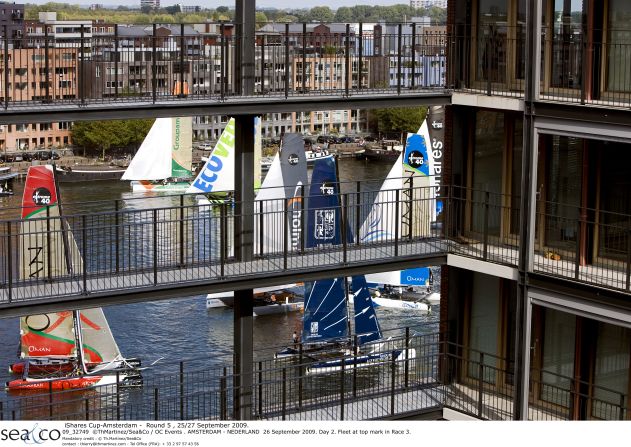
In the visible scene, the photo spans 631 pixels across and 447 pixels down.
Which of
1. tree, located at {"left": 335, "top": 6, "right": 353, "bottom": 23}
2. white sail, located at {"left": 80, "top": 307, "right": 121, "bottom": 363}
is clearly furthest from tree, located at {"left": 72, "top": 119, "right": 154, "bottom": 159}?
white sail, located at {"left": 80, "top": 307, "right": 121, "bottom": 363}

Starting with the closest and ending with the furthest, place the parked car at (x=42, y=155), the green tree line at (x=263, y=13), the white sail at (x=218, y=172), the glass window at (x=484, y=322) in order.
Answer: the glass window at (x=484, y=322) → the white sail at (x=218, y=172) → the parked car at (x=42, y=155) → the green tree line at (x=263, y=13)

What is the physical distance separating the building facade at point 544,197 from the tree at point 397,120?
68734 mm

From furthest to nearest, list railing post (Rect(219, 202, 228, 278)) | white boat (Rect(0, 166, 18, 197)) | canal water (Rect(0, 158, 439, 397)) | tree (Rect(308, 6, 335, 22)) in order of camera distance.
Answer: tree (Rect(308, 6, 335, 22)) < white boat (Rect(0, 166, 18, 197)) < canal water (Rect(0, 158, 439, 397)) < railing post (Rect(219, 202, 228, 278))

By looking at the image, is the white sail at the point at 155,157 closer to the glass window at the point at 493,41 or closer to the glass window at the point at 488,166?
the glass window at the point at 488,166

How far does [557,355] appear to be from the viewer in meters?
10.9

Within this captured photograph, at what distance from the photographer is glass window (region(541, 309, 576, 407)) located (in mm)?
10758

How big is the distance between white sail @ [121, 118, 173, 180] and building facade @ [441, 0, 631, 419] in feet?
117

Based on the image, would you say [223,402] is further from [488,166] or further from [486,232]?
[488,166]

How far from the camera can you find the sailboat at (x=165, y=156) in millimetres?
47188

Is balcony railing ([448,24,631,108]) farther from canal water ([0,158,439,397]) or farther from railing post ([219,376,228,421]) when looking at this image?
canal water ([0,158,439,397])

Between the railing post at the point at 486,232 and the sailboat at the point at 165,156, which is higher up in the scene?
the railing post at the point at 486,232

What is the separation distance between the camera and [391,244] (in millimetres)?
11203

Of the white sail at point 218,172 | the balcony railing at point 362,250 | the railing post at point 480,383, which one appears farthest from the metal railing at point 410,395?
the white sail at point 218,172

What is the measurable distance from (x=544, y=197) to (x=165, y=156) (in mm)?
37950
